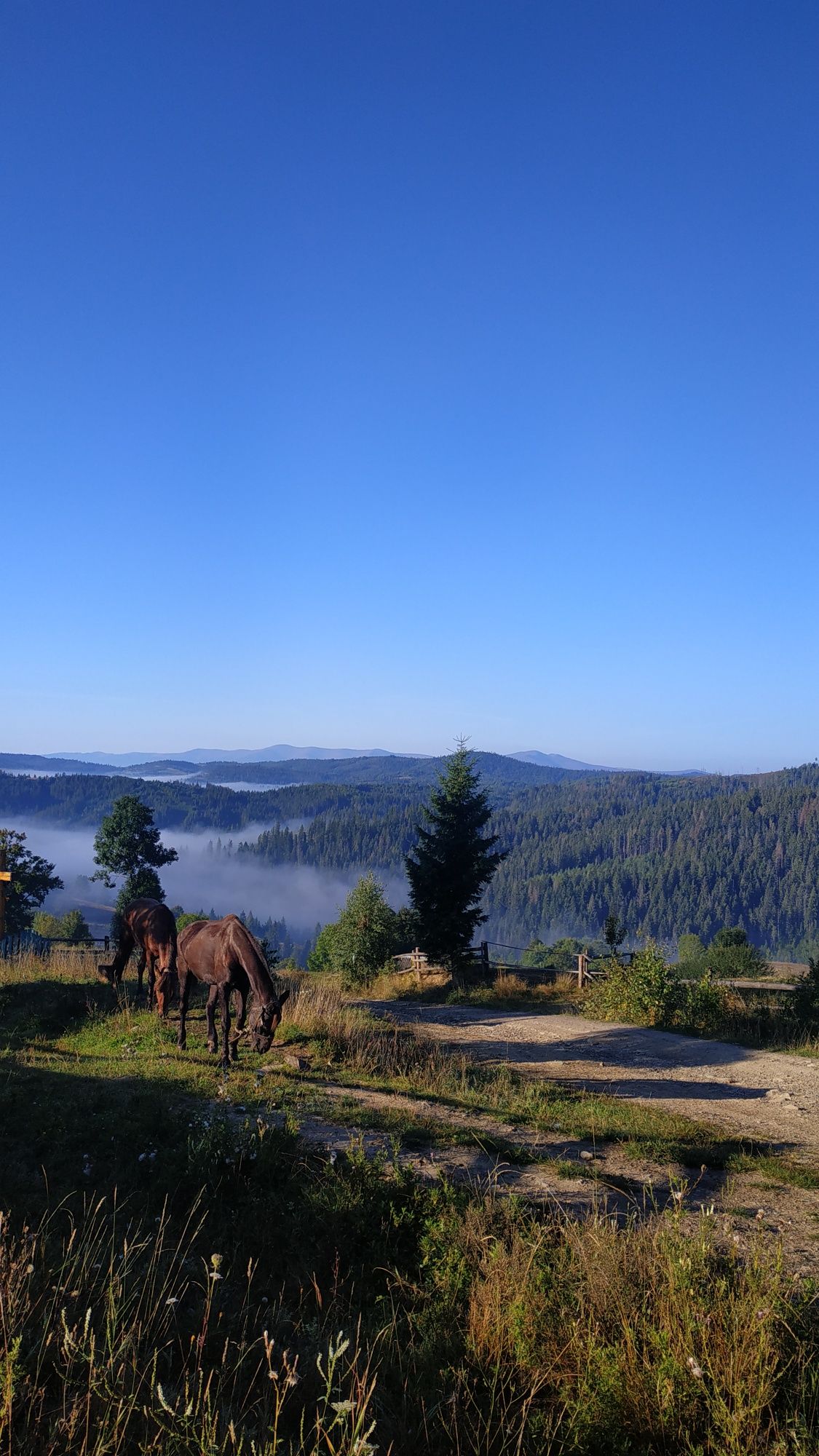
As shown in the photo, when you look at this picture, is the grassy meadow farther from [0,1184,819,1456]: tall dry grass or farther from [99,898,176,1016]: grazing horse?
[99,898,176,1016]: grazing horse

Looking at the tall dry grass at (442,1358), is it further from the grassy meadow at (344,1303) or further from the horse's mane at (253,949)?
the horse's mane at (253,949)

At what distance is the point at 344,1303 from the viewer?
5.22 m

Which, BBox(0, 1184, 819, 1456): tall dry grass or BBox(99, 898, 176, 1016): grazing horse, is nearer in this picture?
BBox(0, 1184, 819, 1456): tall dry grass

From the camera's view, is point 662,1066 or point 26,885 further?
point 26,885

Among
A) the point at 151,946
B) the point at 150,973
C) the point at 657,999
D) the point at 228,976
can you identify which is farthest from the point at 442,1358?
the point at 657,999

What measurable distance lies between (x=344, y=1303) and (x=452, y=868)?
26.4 m

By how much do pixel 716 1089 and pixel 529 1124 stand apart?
5028 mm

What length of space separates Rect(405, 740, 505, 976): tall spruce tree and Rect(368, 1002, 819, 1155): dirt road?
10751 millimetres

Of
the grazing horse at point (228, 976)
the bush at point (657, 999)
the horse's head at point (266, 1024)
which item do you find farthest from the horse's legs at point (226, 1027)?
the bush at point (657, 999)

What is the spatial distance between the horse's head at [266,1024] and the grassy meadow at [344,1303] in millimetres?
1675

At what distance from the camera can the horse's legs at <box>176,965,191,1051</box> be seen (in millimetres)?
11391

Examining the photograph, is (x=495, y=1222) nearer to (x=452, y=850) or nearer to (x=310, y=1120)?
(x=310, y=1120)

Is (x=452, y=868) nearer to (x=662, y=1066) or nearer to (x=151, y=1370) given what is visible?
(x=662, y=1066)

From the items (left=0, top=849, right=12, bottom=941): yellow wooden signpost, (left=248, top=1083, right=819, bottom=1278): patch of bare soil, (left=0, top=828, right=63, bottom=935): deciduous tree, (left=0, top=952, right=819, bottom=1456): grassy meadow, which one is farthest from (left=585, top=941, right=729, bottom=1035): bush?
(left=0, top=828, right=63, bottom=935): deciduous tree
